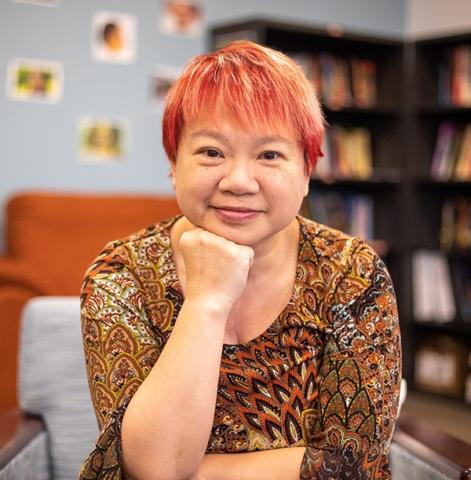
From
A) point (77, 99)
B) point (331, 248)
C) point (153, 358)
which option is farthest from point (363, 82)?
point (153, 358)

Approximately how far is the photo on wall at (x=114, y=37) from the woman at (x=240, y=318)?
298 cm

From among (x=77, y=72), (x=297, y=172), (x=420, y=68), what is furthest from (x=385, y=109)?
(x=297, y=172)

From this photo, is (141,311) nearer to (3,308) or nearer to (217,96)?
(217,96)

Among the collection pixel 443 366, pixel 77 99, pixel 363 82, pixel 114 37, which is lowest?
pixel 443 366

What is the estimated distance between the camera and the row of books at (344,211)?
4.46 metres

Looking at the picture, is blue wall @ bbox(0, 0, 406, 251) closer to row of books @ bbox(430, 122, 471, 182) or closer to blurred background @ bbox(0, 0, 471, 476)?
blurred background @ bbox(0, 0, 471, 476)

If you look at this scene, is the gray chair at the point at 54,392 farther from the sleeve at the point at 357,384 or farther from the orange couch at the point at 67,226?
the orange couch at the point at 67,226

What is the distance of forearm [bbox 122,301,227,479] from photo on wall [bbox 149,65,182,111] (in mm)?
3257

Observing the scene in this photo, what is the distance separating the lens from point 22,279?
10.5ft

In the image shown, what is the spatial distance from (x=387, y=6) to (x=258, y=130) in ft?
13.8

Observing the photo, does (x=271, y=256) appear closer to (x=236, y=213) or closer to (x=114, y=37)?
(x=236, y=213)

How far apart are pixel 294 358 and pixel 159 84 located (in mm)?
3214

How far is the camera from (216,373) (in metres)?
1.20

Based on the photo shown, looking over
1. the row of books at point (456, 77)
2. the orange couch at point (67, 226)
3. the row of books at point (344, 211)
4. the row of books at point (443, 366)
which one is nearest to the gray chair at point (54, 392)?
the orange couch at point (67, 226)
